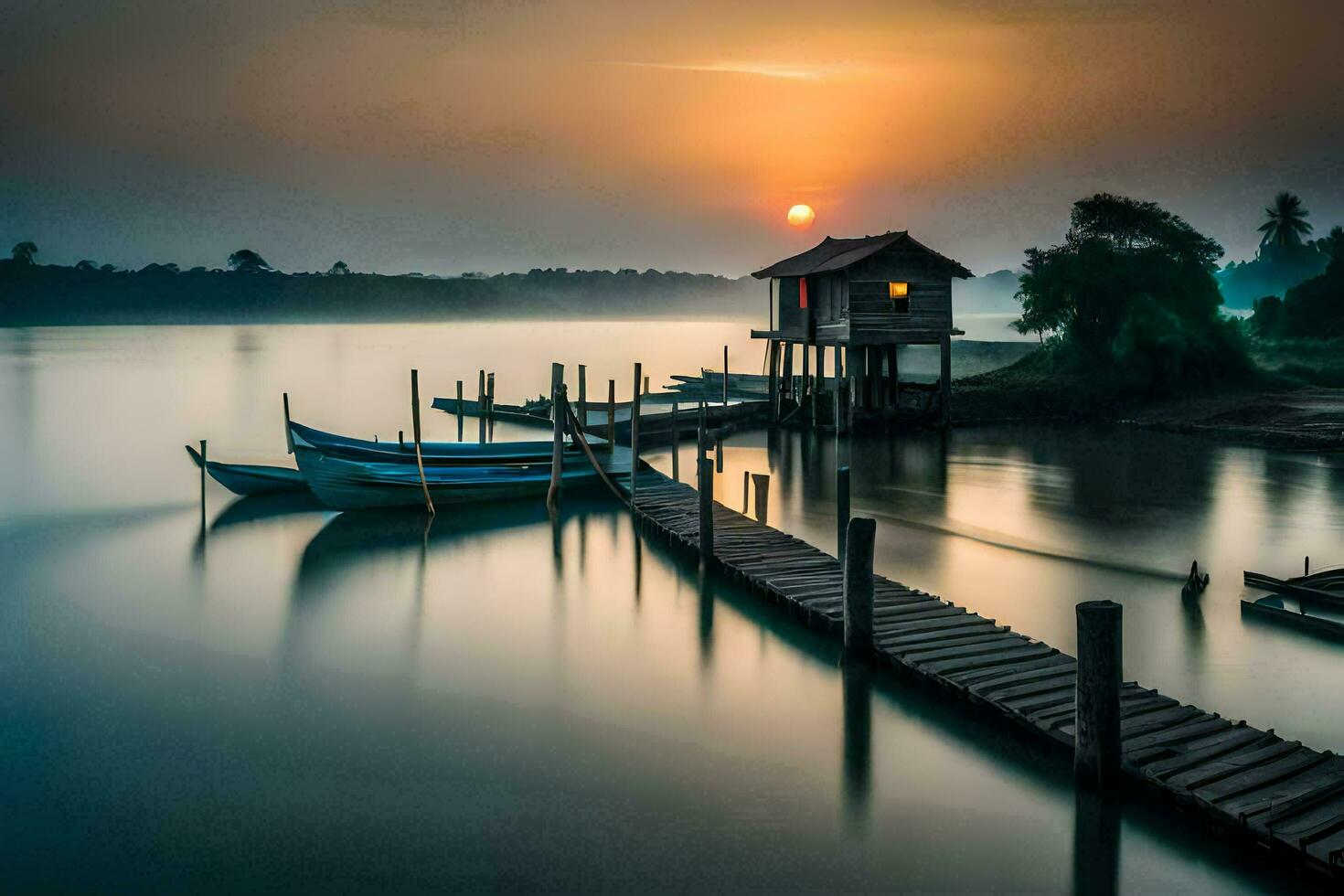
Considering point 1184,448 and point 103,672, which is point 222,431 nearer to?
point 103,672

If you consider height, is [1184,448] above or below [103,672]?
above

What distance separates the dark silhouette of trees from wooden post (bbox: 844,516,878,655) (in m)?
30.4

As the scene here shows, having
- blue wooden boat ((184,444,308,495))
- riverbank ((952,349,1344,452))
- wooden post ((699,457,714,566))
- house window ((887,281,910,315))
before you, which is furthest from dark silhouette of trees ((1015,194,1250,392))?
blue wooden boat ((184,444,308,495))

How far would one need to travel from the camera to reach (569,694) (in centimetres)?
1309

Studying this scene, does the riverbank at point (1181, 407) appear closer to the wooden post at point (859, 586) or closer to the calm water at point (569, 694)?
the calm water at point (569, 694)

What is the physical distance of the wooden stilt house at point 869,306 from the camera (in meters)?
31.9

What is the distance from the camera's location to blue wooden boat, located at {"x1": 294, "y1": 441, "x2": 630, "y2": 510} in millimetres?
21406

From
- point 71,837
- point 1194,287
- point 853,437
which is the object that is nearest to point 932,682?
point 71,837

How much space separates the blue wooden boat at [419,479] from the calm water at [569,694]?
1.64 feet

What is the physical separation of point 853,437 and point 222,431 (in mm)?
24733

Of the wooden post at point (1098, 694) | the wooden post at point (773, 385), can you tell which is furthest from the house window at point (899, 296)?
the wooden post at point (1098, 694)

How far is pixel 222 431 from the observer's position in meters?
42.3

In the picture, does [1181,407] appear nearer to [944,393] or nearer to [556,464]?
[944,393]

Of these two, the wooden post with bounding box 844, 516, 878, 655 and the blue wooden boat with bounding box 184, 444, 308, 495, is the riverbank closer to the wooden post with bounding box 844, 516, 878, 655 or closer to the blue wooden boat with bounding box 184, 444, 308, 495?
the blue wooden boat with bounding box 184, 444, 308, 495
